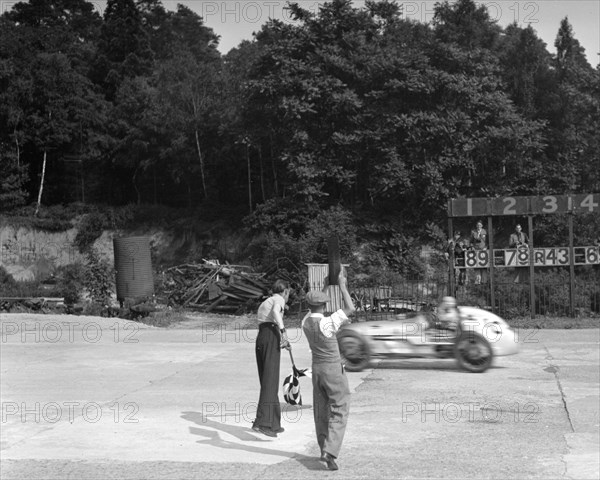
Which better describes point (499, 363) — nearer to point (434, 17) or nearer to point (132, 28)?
point (434, 17)

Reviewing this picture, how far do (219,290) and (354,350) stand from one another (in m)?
13.4

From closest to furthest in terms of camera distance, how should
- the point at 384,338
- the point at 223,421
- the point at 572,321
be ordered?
the point at 223,421
the point at 384,338
the point at 572,321

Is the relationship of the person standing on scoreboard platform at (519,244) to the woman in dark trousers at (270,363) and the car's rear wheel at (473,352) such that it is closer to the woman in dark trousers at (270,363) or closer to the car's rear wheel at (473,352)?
→ the car's rear wheel at (473,352)

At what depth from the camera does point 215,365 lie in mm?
16844

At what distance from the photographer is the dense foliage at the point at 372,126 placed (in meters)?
38.1

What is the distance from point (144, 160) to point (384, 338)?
132 ft

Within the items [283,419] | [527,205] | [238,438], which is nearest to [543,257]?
[527,205]

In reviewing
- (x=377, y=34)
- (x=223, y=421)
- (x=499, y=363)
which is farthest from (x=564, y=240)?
(x=223, y=421)

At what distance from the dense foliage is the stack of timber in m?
2.25

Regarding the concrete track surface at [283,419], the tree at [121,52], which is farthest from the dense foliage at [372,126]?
the concrete track surface at [283,419]

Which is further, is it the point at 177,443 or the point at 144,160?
the point at 144,160

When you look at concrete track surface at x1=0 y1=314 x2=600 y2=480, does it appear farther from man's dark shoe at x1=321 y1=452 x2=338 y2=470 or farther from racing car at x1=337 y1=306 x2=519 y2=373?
racing car at x1=337 y1=306 x2=519 y2=373

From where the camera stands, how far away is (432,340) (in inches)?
597

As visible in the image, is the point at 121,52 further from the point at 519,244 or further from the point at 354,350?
the point at 354,350
